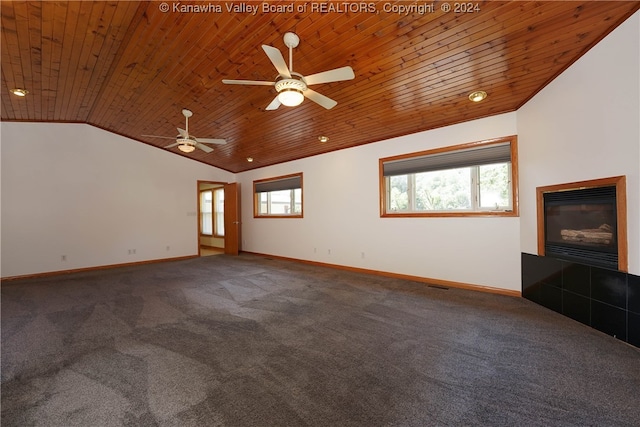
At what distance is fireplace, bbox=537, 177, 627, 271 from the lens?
7.59ft

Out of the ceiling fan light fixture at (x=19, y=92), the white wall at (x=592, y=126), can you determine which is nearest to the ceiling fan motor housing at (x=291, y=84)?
the white wall at (x=592, y=126)

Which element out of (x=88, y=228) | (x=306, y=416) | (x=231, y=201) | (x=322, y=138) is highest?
(x=322, y=138)

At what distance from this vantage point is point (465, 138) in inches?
155

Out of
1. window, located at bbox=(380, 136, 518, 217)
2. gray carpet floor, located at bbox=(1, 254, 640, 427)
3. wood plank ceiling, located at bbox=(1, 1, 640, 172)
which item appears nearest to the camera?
gray carpet floor, located at bbox=(1, 254, 640, 427)

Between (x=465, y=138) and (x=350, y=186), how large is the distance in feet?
7.27

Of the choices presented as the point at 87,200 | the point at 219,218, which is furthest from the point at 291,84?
the point at 219,218

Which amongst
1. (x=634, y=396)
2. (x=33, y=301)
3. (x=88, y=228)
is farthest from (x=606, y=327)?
(x=88, y=228)

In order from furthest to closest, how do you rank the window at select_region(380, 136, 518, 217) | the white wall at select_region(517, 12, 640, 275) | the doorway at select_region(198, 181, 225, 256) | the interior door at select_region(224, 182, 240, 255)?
the doorway at select_region(198, 181, 225, 256) → the interior door at select_region(224, 182, 240, 255) → the window at select_region(380, 136, 518, 217) → the white wall at select_region(517, 12, 640, 275)

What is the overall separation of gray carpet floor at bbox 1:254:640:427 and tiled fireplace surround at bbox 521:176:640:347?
0.13 m

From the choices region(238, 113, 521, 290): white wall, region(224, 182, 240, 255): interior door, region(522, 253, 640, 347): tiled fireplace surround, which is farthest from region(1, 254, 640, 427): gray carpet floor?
region(224, 182, 240, 255): interior door

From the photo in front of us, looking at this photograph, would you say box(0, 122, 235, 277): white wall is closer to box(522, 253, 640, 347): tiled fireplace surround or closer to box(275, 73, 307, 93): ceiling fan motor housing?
box(275, 73, 307, 93): ceiling fan motor housing

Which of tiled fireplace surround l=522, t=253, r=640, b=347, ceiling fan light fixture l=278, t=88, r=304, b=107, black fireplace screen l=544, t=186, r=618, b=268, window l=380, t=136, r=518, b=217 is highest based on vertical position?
ceiling fan light fixture l=278, t=88, r=304, b=107

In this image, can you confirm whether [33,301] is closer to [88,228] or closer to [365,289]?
[88,228]

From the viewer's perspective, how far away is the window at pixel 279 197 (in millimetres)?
6620
